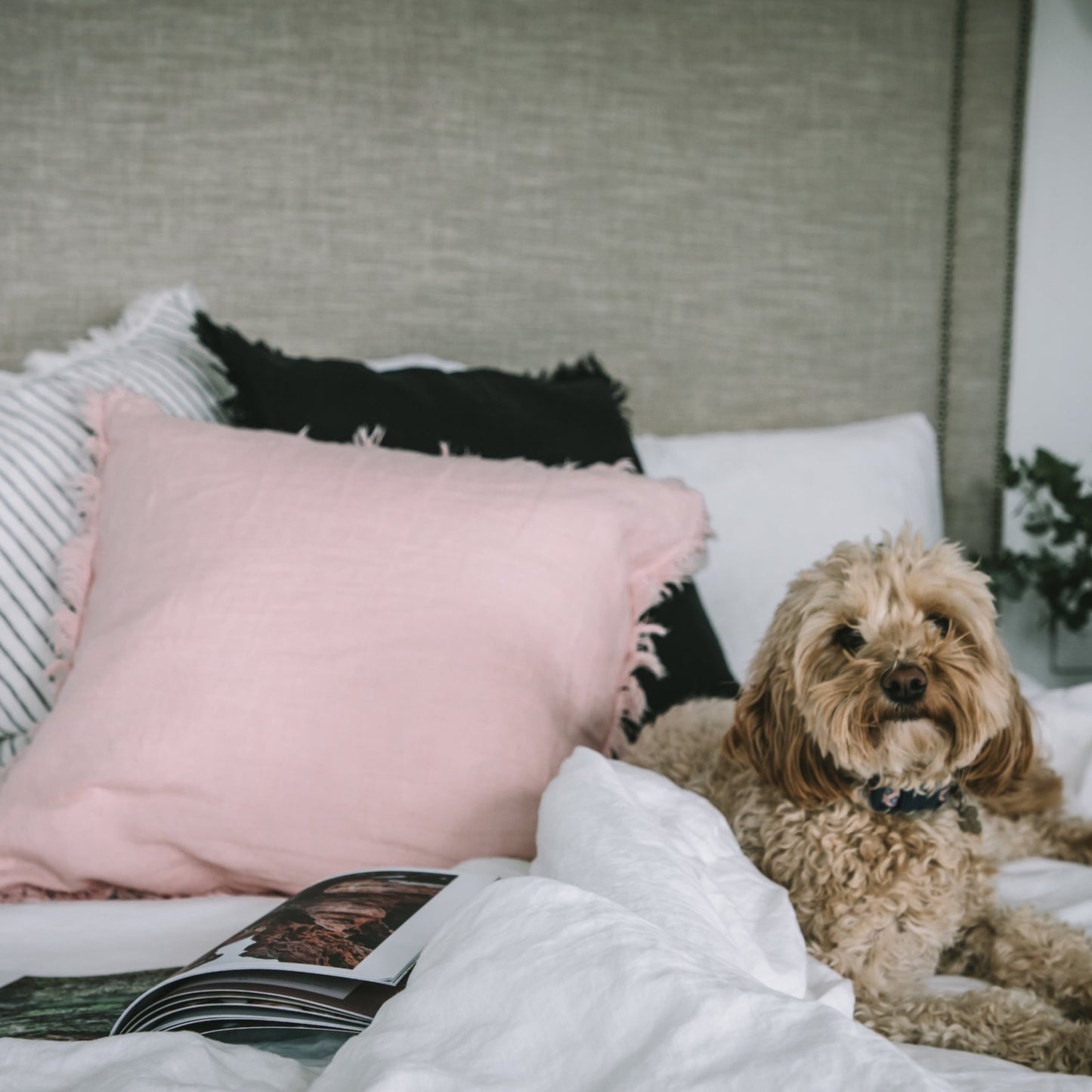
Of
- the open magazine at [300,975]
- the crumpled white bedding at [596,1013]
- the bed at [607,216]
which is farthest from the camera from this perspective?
the bed at [607,216]

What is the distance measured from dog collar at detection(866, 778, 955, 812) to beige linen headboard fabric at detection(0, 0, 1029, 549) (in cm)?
114

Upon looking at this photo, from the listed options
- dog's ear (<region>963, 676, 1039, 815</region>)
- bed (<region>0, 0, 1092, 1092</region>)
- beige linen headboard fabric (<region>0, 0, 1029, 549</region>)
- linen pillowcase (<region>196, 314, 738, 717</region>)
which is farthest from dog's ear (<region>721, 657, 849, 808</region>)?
beige linen headboard fabric (<region>0, 0, 1029, 549</region>)

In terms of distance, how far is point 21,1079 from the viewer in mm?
622

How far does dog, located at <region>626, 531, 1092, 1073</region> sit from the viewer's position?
97 cm

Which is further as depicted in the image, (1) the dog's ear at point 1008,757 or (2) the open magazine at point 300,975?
(1) the dog's ear at point 1008,757

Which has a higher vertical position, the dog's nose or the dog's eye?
the dog's eye

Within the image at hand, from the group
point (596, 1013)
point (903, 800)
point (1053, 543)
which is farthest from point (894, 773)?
point (1053, 543)

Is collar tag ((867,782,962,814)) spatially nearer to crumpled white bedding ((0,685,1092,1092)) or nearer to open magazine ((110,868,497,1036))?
crumpled white bedding ((0,685,1092,1092))

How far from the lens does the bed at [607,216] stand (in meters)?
1.81

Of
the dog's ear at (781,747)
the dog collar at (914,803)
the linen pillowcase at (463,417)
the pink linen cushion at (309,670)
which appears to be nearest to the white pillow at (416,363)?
the linen pillowcase at (463,417)

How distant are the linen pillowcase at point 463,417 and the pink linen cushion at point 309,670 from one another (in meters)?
0.19

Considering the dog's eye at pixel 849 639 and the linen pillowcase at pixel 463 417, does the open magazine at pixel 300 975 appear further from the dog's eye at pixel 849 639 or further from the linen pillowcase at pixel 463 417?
the linen pillowcase at pixel 463 417

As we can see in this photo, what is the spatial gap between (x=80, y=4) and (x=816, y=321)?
153 centimetres

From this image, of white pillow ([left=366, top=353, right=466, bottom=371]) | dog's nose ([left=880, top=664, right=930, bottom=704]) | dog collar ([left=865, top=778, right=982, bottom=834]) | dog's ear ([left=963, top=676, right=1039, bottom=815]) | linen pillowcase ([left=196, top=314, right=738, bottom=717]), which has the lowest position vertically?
dog collar ([left=865, top=778, right=982, bottom=834])
